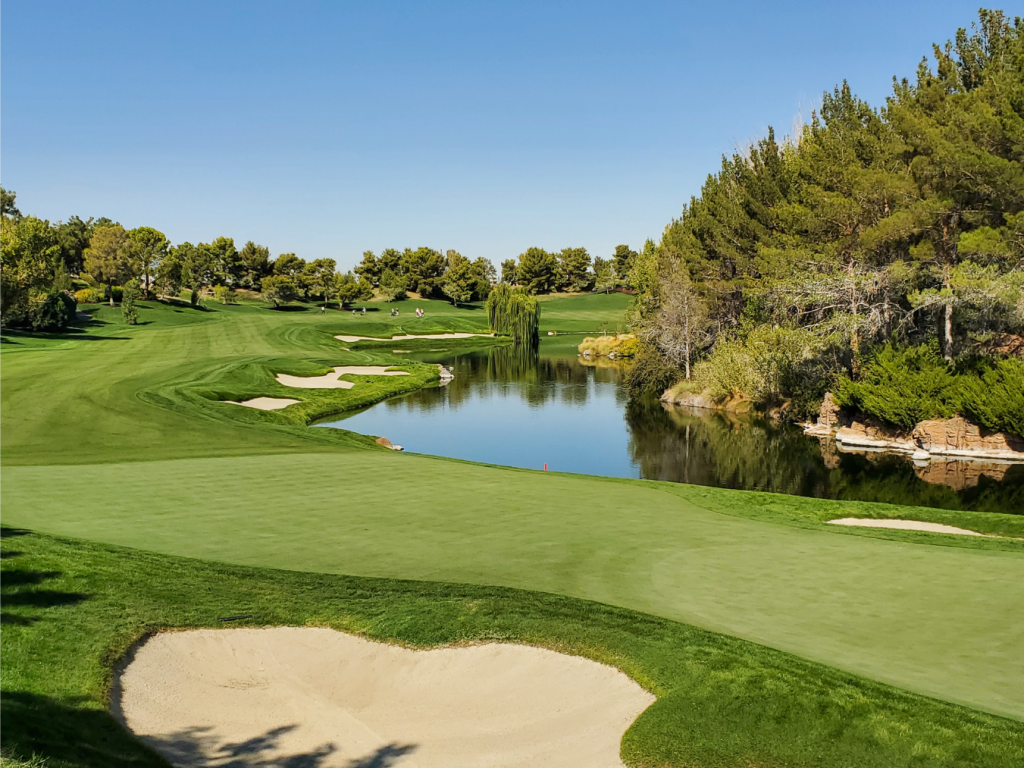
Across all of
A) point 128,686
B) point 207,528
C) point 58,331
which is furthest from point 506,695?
point 58,331

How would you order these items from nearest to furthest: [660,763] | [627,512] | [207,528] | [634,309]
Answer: [660,763]
[207,528]
[627,512]
[634,309]

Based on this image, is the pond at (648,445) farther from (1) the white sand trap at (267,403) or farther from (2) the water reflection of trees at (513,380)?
(1) the white sand trap at (267,403)

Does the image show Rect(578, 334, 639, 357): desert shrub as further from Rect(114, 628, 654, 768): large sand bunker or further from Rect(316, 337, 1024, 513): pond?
Rect(114, 628, 654, 768): large sand bunker

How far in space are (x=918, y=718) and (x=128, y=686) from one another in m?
8.11

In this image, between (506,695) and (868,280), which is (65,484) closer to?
(506,695)

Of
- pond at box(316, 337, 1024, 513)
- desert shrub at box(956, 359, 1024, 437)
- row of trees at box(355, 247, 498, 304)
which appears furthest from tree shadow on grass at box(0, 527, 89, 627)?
row of trees at box(355, 247, 498, 304)

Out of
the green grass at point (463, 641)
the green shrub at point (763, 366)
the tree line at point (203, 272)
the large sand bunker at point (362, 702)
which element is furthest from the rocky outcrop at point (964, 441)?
the tree line at point (203, 272)

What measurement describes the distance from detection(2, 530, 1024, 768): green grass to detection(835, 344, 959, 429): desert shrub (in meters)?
26.9

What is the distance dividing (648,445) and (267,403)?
1928 centimetres

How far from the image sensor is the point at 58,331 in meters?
73.4

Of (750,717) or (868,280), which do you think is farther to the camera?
(868,280)

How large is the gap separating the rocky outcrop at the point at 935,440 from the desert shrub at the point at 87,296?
88.9m

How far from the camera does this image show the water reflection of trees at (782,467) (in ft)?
87.5

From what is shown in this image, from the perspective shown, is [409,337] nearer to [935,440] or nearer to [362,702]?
[935,440]
